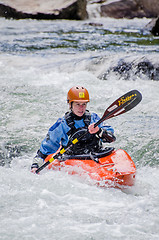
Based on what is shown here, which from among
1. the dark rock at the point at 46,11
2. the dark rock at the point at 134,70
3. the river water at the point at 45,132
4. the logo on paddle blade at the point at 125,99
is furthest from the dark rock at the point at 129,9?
the logo on paddle blade at the point at 125,99

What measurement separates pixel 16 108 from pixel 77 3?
14.5m

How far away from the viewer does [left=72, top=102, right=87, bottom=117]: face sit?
366cm

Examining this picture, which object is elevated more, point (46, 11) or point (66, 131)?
point (46, 11)

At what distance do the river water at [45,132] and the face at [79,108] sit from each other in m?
0.63

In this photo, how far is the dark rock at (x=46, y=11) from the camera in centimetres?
1936

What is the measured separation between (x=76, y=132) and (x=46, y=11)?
17056mm

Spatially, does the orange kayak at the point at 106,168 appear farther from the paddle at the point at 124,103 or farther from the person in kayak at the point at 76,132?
the paddle at the point at 124,103

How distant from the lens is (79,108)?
145 inches

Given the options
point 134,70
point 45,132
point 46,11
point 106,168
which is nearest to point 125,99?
point 106,168

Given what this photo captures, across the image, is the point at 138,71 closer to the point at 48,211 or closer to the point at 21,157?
the point at 21,157

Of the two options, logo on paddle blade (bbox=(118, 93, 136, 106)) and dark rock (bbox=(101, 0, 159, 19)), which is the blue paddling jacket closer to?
logo on paddle blade (bbox=(118, 93, 136, 106))

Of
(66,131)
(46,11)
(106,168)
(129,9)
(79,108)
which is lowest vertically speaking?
(106,168)

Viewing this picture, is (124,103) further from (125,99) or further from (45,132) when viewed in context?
(45,132)

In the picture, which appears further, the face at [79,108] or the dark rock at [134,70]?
the dark rock at [134,70]
